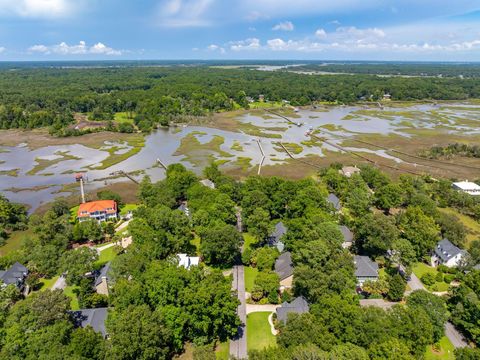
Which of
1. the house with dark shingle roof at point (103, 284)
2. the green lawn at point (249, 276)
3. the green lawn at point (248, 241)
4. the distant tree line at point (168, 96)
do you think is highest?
the distant tree line at point (168, 96)

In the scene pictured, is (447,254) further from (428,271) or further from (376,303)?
(376,303)

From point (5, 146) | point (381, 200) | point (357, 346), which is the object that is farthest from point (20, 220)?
point (5, 146)

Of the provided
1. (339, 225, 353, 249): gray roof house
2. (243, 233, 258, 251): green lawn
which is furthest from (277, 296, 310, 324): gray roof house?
(339, 225, 353, 249): gray roof house

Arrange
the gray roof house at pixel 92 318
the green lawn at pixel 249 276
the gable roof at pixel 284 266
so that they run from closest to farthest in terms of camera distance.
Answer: the gray roof house at pixel 92 318 < the gable roof at pixel 284 266 < the green lawn at pixel 249 276

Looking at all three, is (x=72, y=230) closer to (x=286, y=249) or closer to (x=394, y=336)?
(x=286, y=249)

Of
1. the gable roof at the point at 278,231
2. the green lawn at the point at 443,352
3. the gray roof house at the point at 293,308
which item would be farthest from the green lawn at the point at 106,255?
the green lawn at the point at 443,352

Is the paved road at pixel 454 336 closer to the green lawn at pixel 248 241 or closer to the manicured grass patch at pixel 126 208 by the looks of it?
the green lawn at pixel 248 241

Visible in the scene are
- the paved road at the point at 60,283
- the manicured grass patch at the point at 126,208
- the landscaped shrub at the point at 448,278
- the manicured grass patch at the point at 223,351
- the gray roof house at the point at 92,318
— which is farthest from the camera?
the manicured grass patch at the point at 126,208
